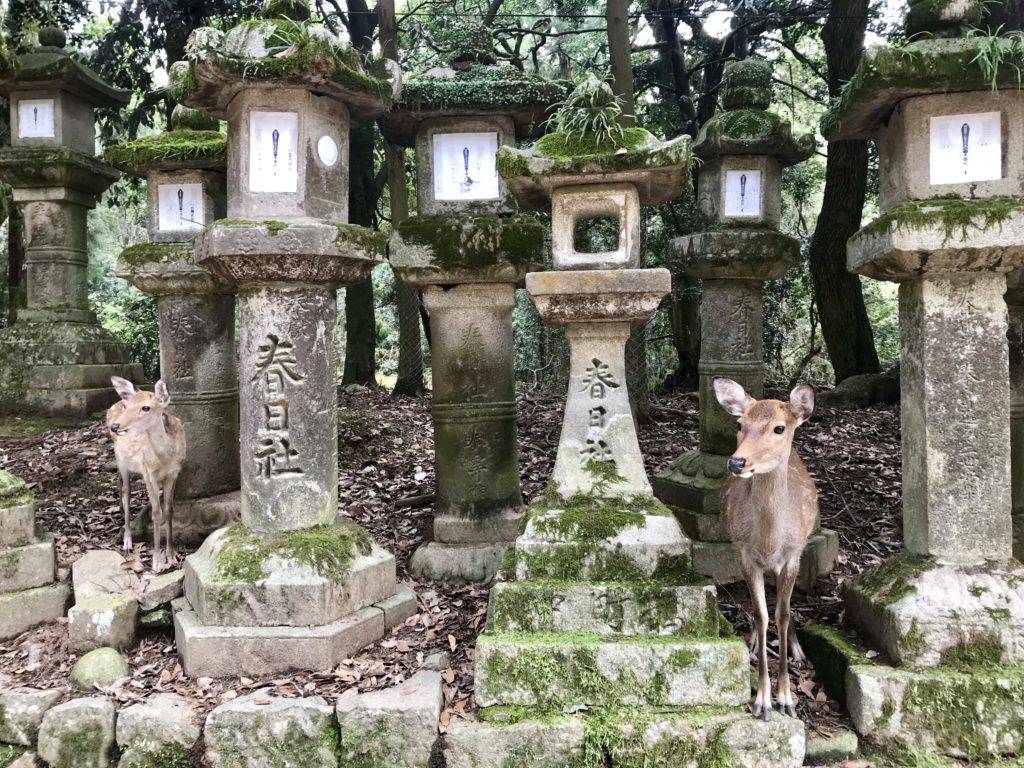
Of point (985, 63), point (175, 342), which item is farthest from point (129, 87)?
point (985, 63)

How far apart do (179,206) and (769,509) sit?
4.92 m

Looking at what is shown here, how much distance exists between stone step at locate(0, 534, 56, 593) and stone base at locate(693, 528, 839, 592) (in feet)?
14.0

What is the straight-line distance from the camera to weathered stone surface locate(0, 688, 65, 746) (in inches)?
145

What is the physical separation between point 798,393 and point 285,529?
9.60ft

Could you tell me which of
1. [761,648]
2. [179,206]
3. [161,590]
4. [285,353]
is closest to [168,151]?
[179,206]

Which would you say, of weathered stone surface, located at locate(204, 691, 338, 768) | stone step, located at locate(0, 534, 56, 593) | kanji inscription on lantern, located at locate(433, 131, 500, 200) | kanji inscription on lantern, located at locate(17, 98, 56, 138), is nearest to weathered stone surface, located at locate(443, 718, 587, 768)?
weathered stone surface, located at locate(204, 691, 338, 768)

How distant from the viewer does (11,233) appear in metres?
11.4

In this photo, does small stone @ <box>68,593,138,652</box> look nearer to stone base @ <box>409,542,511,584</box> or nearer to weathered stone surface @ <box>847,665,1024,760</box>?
stone base @ <box>409,542,511,584</box>

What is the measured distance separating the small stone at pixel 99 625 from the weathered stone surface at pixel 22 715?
405mm

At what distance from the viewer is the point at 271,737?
3453mm

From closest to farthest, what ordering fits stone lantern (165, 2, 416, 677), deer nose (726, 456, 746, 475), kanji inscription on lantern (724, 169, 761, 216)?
deer nose (726, 456, 746, 475) → stone lantern (165, 2, 416, 677) → kanji inscription on lantern (724, 169, 761, 216)

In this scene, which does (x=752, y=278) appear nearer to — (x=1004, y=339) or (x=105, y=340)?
(x=1004, y=339)

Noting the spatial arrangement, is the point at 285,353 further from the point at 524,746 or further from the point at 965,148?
the point at 965,148

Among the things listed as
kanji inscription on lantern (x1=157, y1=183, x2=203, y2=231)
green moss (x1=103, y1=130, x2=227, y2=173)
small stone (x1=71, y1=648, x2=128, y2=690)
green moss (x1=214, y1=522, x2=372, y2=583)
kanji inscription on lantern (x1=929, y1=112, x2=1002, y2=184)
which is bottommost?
small stone (x1=71, y1=648, x2=128, y2=690)
